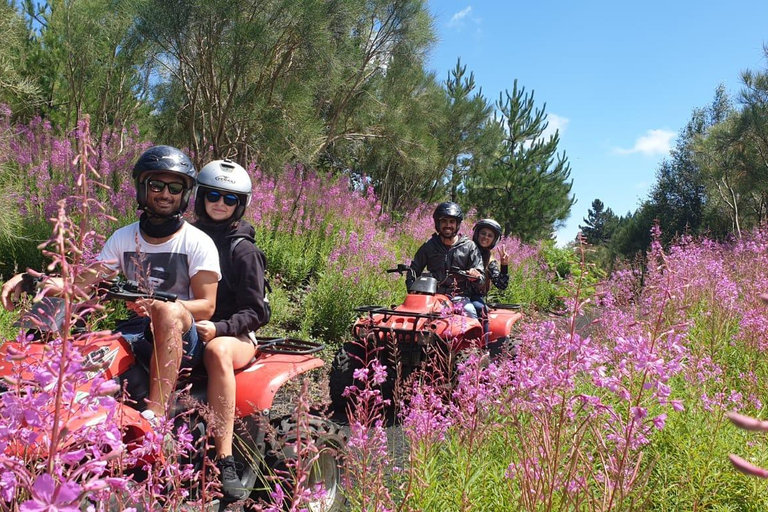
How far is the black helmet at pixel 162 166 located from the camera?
3.34 metres

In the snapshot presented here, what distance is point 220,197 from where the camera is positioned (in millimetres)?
3783

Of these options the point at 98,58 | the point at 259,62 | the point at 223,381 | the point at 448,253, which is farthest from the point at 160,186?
the point at 98,58

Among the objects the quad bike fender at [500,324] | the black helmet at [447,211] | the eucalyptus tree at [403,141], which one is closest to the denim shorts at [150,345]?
the quad bike fender at [500,324]

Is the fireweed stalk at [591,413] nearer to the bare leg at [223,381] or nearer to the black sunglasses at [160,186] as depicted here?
the bare leg at [223,381]

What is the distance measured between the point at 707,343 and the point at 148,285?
5.51 meters

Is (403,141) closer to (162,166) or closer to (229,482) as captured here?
(162,166)

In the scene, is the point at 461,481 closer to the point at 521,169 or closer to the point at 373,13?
the point at 373,13

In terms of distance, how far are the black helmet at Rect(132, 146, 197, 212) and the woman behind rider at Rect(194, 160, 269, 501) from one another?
0.93ft

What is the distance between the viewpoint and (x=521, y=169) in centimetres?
2991

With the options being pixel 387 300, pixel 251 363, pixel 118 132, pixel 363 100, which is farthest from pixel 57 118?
pixel 251 363

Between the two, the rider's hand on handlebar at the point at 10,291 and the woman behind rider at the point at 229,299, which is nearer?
the rider's hand on handlebar at the point at 10,291

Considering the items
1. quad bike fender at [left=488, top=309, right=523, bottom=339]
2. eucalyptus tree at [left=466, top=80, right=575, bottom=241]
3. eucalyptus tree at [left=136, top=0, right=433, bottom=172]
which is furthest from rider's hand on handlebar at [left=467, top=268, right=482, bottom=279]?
eucalyptus tree at [left=466, top=80, right=575, bottom=241]

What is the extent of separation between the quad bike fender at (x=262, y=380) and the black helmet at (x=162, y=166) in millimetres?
1052

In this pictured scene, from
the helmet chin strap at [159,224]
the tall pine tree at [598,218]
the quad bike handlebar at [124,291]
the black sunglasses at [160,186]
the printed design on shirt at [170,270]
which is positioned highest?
the tall pine tree at [598,218]
